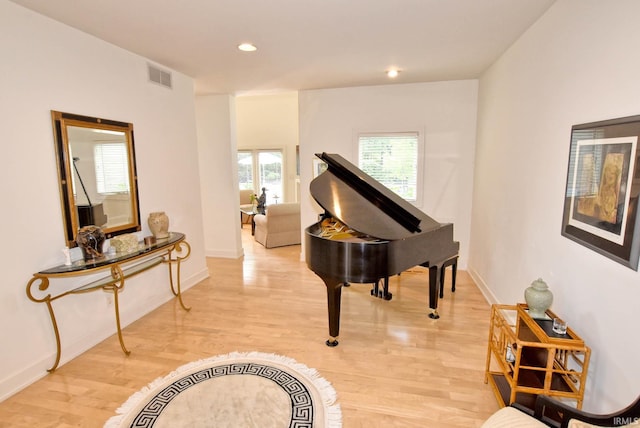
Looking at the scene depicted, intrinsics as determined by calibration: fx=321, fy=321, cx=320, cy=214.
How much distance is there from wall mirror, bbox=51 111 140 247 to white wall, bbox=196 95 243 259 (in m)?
2.05

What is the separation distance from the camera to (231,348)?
283 cm

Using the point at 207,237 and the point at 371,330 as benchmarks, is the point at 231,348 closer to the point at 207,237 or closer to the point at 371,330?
the point at 371,330

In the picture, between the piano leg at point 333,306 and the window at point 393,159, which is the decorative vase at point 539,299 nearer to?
the piano leg at point 333,306

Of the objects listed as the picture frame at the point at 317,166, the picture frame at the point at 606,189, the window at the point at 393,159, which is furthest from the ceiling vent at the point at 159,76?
the picture frame at the point at 606,189

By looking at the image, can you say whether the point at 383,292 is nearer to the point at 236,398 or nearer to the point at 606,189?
the point at 236,398

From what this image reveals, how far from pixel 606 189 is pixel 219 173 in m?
4.92

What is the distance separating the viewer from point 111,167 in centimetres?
307

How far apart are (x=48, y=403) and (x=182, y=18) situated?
9.64ft

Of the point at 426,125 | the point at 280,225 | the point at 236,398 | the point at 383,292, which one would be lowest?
the point at 236,398

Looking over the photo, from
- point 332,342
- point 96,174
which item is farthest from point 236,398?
point 96,174

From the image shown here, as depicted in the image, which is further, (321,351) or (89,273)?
(321,351)

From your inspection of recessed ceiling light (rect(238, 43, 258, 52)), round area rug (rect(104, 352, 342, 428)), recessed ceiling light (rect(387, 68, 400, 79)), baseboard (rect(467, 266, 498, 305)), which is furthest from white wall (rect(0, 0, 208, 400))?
baseboard (rect(467, 266, 498, 305))

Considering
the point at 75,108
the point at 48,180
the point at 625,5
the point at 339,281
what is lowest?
the point at 339,281

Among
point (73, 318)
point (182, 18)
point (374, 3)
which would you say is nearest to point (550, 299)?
point (374, 3)
